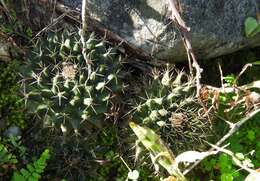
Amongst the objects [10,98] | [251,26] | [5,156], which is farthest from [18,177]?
[251,26]

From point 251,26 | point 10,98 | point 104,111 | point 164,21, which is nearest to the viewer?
point 104,111

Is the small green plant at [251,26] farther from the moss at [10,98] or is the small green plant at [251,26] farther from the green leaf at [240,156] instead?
the moss at [10,98]

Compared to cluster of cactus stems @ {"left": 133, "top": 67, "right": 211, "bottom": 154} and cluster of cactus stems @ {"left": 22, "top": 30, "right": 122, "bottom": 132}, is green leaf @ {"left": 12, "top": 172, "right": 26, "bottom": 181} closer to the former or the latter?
cluster of cactus stems @ {"left": 22, "top": 30, "right": 122, "bottom": 132}

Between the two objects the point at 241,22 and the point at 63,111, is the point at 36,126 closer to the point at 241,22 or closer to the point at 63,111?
the point at 63,111

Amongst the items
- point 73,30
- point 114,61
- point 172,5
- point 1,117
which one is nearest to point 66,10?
point 73,30

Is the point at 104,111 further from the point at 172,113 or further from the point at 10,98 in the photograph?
the point at 10,98

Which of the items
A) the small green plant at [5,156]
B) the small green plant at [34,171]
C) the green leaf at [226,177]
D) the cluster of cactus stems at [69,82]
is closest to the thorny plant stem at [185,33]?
the cluster of cactus stems at [69,82]
